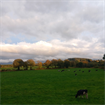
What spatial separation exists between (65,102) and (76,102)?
50.1 inches

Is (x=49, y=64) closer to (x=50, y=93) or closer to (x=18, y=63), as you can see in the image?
(x=18, y=63)

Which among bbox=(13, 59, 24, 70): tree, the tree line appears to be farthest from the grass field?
the tree line

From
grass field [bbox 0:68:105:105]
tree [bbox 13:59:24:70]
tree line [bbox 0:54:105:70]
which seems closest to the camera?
grass field [bbox 0:68:105:105]

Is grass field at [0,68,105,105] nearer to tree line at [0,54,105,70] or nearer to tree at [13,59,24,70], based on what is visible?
tree at [13,59,24,70]

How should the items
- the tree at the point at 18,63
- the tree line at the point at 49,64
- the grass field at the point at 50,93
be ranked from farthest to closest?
the tree line at the point at 49,64 < the tree at the point at 18,63 < the grass field at the point at 50,93

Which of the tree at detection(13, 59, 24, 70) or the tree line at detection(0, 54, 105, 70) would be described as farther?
the tree line at detection(0, 54, 105, 70)

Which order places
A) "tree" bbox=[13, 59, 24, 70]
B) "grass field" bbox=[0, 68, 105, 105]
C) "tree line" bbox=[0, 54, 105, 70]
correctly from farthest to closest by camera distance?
"tree line" bbox=[0, 54, 105, 70] → "tree" bbox=[13, 59, 24, 70] → "grass field" bbox=[0, 68, 105, 105]

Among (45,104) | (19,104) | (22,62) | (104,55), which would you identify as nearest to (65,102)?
(45,104)

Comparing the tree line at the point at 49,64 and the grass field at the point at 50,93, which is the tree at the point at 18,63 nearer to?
the tree line at the point at 49,64

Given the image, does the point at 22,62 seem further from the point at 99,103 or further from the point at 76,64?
the point at 99,103

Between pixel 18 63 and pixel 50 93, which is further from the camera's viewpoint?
pixel 18 63

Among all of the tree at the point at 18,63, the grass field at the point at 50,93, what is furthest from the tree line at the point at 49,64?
the grass field at the point at 50,93

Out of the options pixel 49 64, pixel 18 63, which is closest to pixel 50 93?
pixel 18 63

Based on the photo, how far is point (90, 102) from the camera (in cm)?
948
